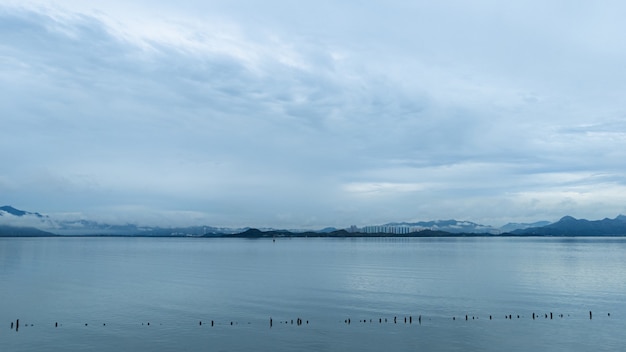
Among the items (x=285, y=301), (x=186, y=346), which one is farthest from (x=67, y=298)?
(x=186, y=346)

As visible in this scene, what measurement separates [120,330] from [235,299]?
21.1 meters

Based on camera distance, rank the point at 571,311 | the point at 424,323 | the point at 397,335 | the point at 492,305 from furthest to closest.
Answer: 1. the point at 492,305
2. the point at 571,311
3. the point at 424,323
4. the point at 397,335

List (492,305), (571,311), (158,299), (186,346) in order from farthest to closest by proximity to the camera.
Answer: (158,299) → (492,305) → (571,311) → (186,346)

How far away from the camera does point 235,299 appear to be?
66562 mm

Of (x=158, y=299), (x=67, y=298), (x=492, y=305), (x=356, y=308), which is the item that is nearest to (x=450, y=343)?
(x=356, y=308)

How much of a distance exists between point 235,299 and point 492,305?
34152 mm

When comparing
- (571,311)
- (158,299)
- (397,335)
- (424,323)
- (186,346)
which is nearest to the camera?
(186,346)

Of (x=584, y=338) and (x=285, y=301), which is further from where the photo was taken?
(x=285, y=301)

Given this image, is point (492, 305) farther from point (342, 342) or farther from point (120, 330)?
point (120, 330)

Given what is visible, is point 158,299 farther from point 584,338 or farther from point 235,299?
point 584,338

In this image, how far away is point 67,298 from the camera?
6712cm

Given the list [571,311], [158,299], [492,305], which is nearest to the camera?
[571,311]

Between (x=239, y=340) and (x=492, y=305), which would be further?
(x=492, y=305)

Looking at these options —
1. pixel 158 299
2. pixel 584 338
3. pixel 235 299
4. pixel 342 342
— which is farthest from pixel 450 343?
pixel 158 299
